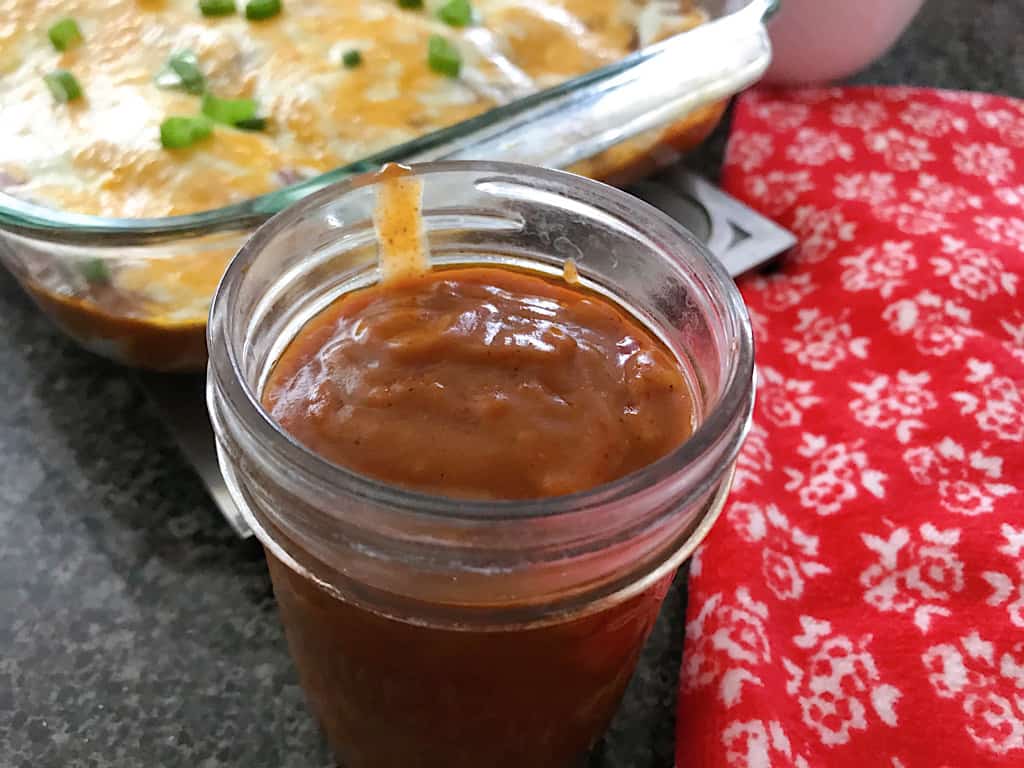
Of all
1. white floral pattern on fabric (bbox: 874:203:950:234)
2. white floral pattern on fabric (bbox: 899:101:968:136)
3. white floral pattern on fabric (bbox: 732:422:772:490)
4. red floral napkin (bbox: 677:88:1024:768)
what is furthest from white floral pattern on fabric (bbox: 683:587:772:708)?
white floral pattern on fabric (bbox: 899:101:968:136)

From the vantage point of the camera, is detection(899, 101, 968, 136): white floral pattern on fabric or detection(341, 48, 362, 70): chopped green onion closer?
detection(341, 48, 362, 70): chopped green onion

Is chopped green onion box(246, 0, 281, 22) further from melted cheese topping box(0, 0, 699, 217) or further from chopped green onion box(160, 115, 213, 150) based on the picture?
chopped green onion box(160, 115, 213, 150)

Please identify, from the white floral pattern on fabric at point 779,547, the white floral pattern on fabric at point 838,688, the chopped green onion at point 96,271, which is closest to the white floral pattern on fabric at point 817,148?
the white floral pattern on fabric at point 779,547

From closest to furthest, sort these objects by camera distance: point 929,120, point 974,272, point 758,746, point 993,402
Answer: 1. point 758,746
2. point 993,402
3. point 974,272
4. point 929,120

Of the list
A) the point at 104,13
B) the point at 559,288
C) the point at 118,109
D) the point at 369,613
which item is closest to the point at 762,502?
the point at 559,288

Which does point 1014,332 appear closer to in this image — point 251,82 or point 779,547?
point 779,547

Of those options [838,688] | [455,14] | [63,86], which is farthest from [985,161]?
[63,86]

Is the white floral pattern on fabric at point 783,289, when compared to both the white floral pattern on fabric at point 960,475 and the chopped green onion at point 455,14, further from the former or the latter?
the chopped green onion at point 455,14

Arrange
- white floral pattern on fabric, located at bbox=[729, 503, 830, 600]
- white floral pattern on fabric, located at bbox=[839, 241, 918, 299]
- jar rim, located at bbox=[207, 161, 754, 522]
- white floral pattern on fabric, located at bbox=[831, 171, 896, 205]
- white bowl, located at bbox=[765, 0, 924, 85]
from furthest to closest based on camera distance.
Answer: white bowl, located at bbox=[765, 0, 924, 85], white floral pattern on fabric, located at bbox=[831, 171, 896, 205], white floral pattern on fabric, located at bbox=[839, 241, 918, 299], white floral pattern on fabric, located at bbox=[729, 503, 830, 600], jar rim, located at bbox=[207, 161, 754, 522]
